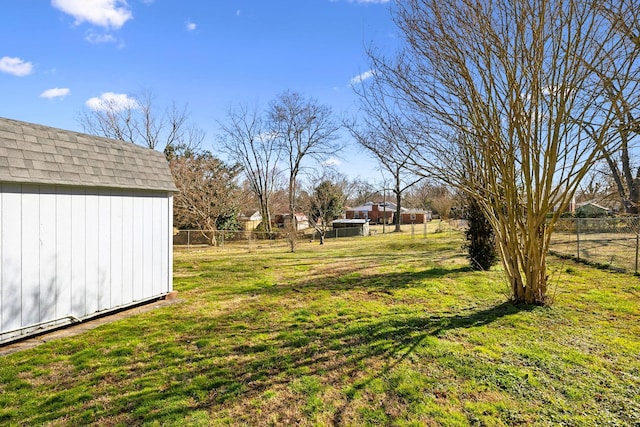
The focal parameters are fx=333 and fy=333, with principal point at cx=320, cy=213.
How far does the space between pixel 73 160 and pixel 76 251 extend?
1249 millimetres

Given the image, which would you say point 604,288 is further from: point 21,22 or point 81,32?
point 81,32

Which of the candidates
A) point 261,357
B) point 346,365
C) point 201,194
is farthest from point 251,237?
point 346,365

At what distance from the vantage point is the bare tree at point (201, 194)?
766 inches

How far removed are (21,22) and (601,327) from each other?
1309 centimetres

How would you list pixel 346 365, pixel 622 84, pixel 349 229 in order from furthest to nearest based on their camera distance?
pixel 349 229 → pixel 622 84 → pixel 346 365

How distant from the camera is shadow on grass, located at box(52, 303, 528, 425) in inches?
104

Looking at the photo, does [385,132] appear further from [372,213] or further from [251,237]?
[372,213]

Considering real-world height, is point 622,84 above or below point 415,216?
above

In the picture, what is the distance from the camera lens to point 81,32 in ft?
33.8

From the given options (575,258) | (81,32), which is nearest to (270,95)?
(81,32)

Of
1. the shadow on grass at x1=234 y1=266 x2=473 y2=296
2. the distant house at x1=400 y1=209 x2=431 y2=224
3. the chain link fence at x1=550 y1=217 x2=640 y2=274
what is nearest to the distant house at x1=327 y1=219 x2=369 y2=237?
the chain link fence at x1=550 y1=217 x2=640 y2=274

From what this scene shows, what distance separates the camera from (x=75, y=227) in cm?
441

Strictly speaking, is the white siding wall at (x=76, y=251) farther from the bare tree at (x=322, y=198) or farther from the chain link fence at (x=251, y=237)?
the bare tree at (x=322, y=198)

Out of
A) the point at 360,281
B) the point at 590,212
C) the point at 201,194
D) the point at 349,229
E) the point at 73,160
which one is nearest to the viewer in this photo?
the point at 73,160
